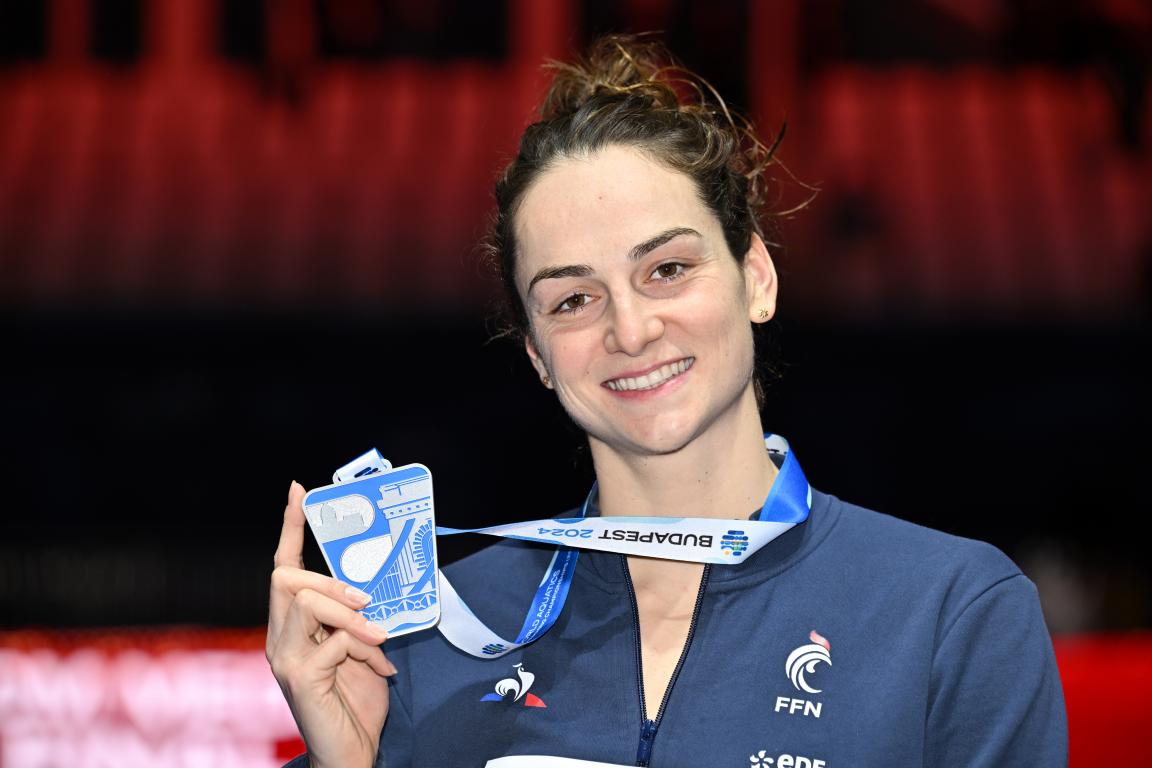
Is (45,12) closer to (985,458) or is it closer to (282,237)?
(282,237)

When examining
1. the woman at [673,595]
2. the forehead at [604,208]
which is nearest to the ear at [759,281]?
the woman at [673,595]

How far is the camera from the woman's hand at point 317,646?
5.86 feet

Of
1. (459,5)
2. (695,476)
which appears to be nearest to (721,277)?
(695,476)

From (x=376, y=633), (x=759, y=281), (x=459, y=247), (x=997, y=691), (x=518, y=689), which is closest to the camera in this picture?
(x=997, y=691)

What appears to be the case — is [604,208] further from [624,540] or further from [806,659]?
[806,659]

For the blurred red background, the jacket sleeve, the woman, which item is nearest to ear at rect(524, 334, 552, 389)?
the woman

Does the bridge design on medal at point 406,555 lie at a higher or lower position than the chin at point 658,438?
lower

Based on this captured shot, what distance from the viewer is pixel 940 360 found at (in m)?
6.28

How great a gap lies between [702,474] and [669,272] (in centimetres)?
31

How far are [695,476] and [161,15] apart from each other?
5.37 meters

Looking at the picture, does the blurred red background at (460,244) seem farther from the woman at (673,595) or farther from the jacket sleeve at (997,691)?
the jacket sleeve at (997,691)

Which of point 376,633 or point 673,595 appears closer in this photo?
point 376,633

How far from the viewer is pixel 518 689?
1.89 m

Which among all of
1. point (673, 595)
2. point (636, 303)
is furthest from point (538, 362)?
point (673, 595)
